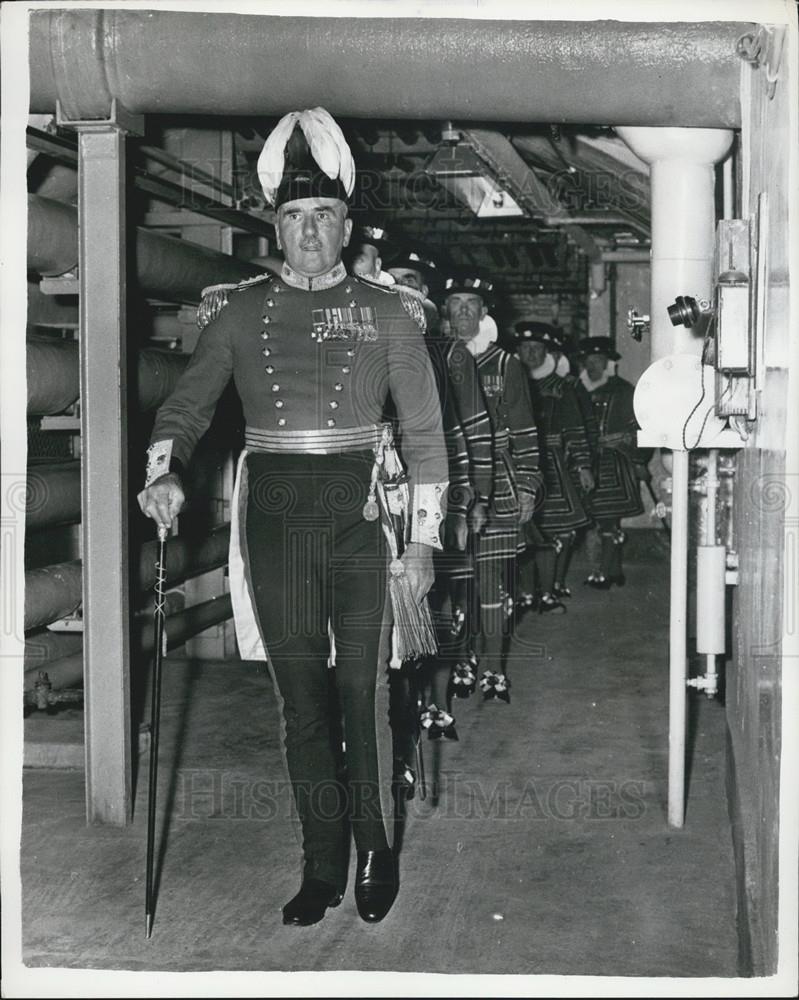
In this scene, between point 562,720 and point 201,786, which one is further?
point 562,720

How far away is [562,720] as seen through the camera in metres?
5.34

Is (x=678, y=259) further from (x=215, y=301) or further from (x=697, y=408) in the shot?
(x=215, y=301)

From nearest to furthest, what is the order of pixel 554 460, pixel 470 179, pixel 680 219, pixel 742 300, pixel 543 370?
pixel 742 300 < pixel 680 219 < pixel 470 179 < pixel 554 460 < pixel 543 370

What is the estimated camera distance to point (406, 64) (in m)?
3.38

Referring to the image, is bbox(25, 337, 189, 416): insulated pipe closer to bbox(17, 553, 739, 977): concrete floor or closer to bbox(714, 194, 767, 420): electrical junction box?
bbox(17, 553, 739, 977): concrete floor

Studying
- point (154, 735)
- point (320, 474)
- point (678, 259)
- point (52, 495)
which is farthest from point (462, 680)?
point (154, 735)

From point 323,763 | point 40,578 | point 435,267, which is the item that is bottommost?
point 323,763

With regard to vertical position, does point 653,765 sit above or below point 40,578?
below

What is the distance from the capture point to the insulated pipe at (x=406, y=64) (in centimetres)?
336

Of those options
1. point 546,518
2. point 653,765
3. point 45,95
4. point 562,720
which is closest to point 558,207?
point 546,518

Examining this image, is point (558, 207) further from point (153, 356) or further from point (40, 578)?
point (40, 578)

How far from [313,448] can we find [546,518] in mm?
5601

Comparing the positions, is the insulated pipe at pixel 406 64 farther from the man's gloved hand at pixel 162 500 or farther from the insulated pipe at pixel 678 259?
the man's gloved hand at pixel 162 500

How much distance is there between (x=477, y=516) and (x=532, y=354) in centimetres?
369
